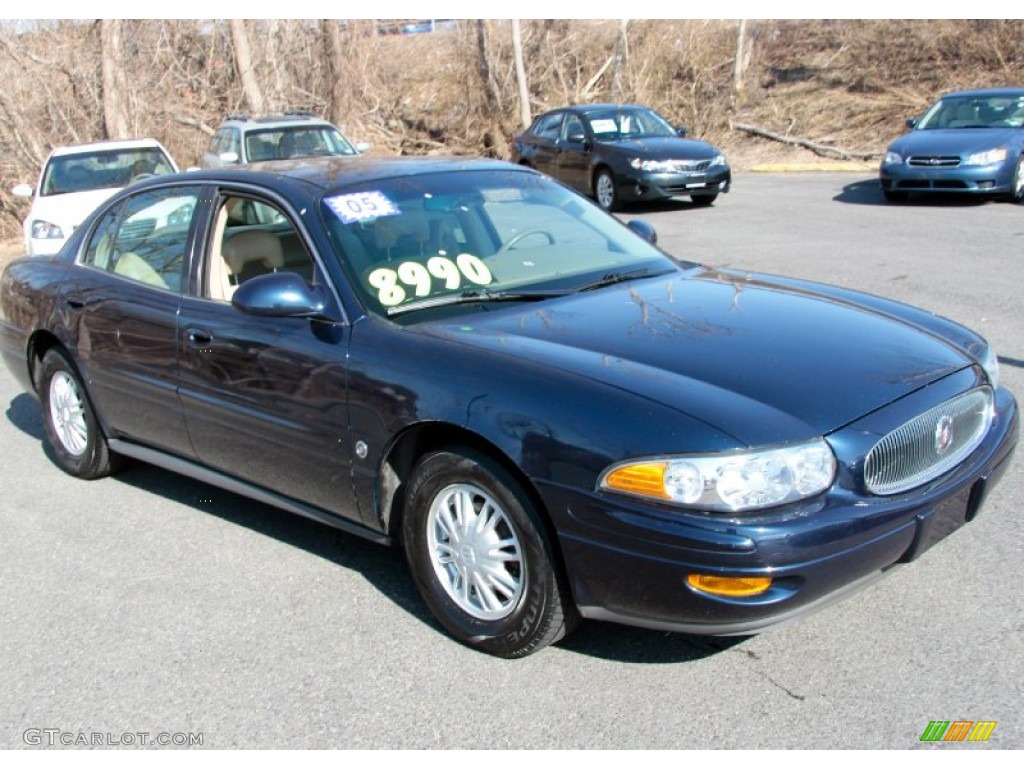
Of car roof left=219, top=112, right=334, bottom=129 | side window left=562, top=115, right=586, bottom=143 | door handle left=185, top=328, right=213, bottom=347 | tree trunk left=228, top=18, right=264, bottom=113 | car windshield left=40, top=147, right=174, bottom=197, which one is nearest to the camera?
door handle left=185, top=328, right=213, bottom=347

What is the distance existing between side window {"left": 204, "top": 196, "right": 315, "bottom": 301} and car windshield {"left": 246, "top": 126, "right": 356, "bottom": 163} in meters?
10.6

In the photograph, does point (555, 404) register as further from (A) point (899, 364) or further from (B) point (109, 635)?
(B) point (109, 635)

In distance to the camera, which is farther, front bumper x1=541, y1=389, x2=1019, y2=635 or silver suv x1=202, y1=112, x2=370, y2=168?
silver suv x1=202, y1=112, x2=370, y2=168

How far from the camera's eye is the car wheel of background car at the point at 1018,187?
46.4ft

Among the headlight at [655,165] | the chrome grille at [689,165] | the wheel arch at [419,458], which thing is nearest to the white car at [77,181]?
the headlight at [655,165]

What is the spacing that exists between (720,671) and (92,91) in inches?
848

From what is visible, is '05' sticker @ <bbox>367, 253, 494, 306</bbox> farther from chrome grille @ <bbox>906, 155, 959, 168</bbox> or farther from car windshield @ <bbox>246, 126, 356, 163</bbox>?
chrome grille @ <bbox>906, 155, 959, 168</bbox>

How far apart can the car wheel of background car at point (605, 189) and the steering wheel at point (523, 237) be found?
11.2m

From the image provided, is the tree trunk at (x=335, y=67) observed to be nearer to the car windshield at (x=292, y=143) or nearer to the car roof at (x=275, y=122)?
the car roof at (x=275, y=122)

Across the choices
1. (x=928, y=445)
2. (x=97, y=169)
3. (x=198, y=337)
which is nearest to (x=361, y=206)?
(x=198, y=337)

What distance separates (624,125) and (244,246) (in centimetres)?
1268

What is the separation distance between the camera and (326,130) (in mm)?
15836

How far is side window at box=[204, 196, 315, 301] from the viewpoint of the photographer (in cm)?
480

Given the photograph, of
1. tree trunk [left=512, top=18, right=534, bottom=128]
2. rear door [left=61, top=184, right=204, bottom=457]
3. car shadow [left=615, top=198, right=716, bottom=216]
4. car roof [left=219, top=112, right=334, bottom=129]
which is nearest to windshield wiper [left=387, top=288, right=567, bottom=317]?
rear door [left=61, top=184, right=204, bottom=457]
